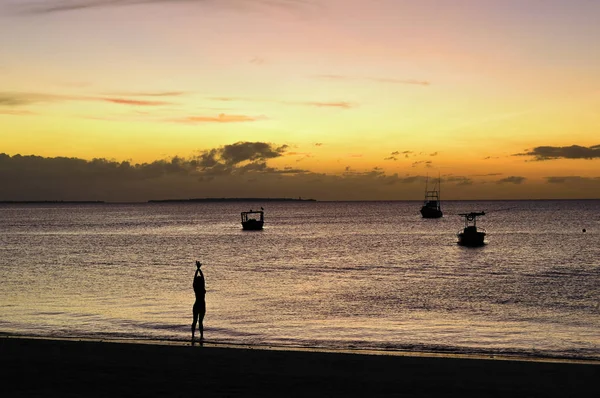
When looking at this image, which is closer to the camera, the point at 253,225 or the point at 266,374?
the point at 266,374

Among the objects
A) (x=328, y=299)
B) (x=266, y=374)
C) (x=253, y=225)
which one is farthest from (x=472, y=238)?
(x=266, y=374)

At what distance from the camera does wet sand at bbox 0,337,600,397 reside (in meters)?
16.5

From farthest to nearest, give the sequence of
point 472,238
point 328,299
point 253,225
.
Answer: point 253,225
point 472,238
point 328,299

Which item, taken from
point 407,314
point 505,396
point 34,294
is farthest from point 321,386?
point 34,294

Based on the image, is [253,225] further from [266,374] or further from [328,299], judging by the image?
[266,374]

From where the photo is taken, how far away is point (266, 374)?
18516mm

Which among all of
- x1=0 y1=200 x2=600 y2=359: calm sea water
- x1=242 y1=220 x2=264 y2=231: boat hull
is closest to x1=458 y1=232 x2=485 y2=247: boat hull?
x1=0 y1=200 x2=600 y2=359: calm sea water

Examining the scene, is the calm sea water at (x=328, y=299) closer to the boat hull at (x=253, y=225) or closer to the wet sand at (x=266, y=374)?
the wet sand at (x=266, y=374)

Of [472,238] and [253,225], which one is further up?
[472,238]

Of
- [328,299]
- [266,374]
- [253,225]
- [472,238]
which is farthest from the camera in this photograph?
[253,225]

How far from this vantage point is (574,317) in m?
37.4

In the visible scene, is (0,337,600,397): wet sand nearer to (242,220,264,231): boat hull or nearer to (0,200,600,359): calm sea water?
(0,200,600,359): calm sea water

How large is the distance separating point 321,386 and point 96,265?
59760 mm

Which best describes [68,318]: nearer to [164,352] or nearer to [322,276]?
[164,352]
